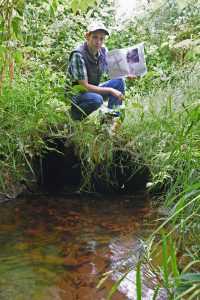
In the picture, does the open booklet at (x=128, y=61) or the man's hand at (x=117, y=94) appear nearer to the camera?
the open booklet at (x=128, y=61)

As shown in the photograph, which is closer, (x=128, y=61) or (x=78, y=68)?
(x=128, y=61)

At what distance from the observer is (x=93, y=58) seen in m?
3.30

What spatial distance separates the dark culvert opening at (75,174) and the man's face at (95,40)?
2.91 ft

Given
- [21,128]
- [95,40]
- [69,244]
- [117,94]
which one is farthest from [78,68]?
[69,244]

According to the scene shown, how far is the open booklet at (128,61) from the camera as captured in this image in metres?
3.03

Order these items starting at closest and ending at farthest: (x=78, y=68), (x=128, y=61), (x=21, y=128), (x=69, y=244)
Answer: (x=69, y=244), (x=21, y=128), (x=128, y=61), (x=78, y=68)

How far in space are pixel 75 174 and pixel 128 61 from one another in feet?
3.30

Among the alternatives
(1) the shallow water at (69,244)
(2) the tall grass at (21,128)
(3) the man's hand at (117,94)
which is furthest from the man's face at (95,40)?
(1) the shallow water at (69,244)

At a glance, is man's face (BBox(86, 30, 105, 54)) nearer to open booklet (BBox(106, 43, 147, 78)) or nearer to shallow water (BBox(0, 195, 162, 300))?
open booklet (BBox(106, 43, 147, 78))

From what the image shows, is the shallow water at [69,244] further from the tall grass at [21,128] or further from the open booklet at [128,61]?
the open booklet at [128,61]

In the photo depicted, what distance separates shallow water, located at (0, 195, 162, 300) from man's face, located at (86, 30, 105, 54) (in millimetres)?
1284

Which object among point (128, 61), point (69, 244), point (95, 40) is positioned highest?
point (95, 40)

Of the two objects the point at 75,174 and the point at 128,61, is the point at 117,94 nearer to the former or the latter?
the point at 128,61

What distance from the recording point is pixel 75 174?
307 centimetres
